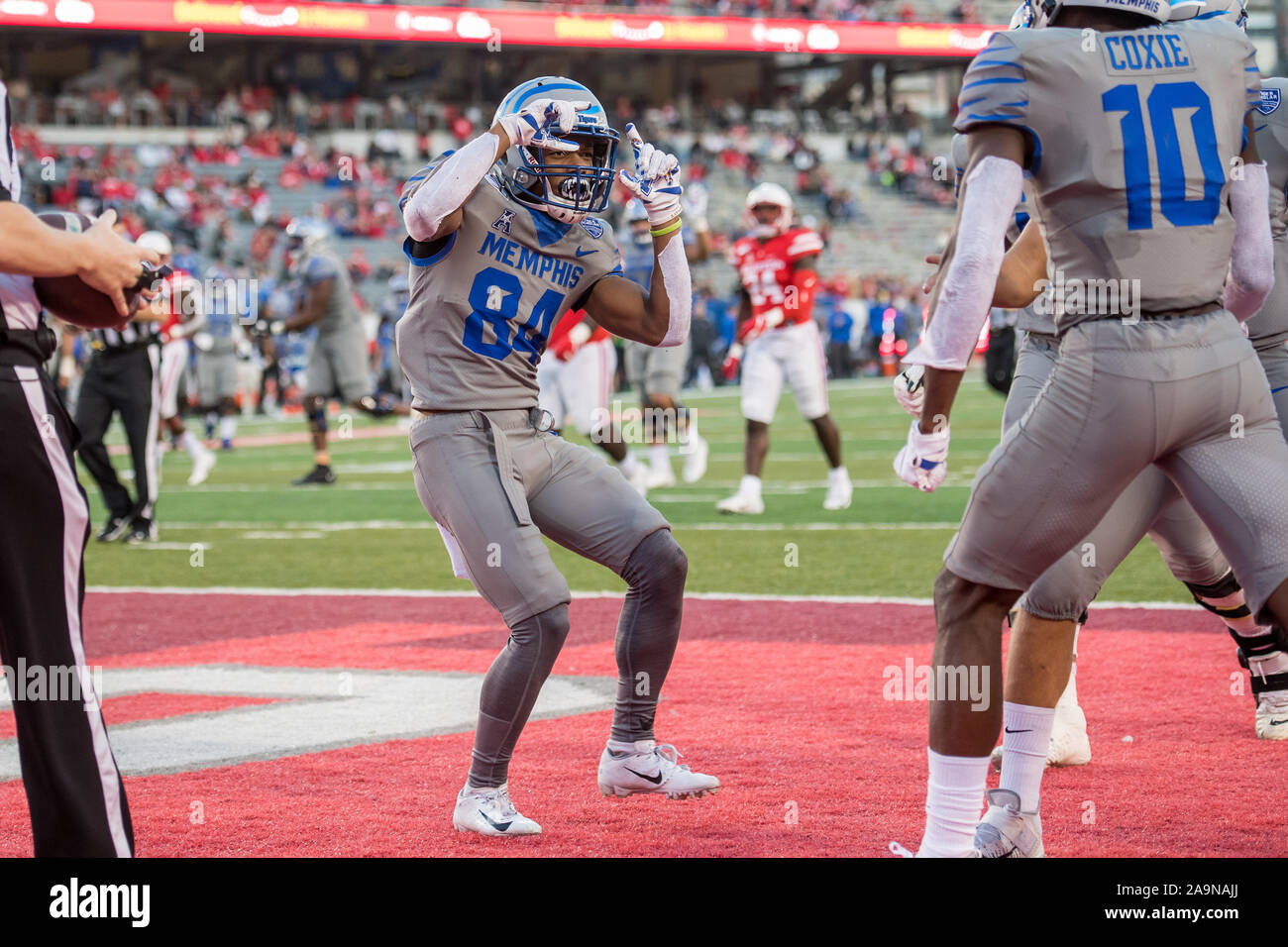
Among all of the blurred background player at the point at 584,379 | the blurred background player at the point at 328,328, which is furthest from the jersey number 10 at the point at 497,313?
the blurred background player at the point at 328,328

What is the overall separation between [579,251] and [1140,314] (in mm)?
1900

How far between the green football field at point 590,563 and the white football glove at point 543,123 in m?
4.43

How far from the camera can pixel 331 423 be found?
88.3ft

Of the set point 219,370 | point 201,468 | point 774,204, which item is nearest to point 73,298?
point 774,204

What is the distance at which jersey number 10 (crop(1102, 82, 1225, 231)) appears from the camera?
3623 millimetres

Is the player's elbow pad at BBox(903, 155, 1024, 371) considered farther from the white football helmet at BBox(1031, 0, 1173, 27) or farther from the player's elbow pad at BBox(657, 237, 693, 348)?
the player's elbow pad at BBox(657, 237, 693, 348)

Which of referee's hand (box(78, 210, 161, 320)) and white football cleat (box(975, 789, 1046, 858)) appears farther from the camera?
white football cleat (box(975, 789, 1046, 858))

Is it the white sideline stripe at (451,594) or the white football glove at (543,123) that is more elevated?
the white football glove at (543,123)

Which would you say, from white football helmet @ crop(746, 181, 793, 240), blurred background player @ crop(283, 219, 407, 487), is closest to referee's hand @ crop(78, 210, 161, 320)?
white football helmet @ crop(746, 181, 793, 240)

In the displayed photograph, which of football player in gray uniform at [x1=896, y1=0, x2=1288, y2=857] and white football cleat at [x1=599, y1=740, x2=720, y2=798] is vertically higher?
football player in gray uniform at [x1=896, y1=0, x2=1288, y2=857]

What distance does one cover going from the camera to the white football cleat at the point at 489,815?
4.50m

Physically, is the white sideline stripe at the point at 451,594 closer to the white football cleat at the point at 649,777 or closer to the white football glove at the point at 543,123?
the white football cleat at the point at 649,777

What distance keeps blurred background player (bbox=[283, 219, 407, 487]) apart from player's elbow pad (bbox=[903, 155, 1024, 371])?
11.8 meters

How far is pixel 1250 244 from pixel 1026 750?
1374 millimetres
